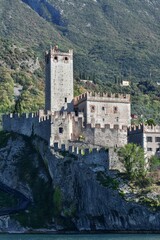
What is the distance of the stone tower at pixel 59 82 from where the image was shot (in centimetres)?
11812

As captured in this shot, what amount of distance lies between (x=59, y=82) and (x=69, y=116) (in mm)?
9576

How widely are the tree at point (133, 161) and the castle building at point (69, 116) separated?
600 centimetres

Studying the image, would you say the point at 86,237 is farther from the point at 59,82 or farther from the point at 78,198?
the point at 59,82

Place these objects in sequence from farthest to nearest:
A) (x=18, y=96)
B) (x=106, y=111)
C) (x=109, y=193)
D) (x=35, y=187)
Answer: (x=18, y=96), (x=106, y=111), (x=35, y=187), (x=109, y=193)

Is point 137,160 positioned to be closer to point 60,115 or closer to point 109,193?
point 109,193

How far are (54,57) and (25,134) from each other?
12.5 metres

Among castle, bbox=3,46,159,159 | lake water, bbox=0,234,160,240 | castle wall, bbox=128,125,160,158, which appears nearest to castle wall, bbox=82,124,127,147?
castle, bbox=3,46,159,159

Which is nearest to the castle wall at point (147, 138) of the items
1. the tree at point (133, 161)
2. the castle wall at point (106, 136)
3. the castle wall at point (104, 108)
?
the castle wall at point (106, 136)

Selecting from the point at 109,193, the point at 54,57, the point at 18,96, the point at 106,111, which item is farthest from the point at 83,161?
the point at 18,96

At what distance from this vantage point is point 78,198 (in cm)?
10388

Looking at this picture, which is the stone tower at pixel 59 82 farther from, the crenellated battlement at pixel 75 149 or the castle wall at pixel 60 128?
the crenellated battlement at pixel 75 149

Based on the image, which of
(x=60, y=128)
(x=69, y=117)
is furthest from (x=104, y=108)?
(x=60, y=128)

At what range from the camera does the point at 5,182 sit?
4496 inches

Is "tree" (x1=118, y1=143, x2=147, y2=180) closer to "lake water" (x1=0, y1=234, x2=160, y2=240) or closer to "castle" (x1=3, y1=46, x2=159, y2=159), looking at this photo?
"castle" (x1=3, y1=46, x2=159, y2=159)
